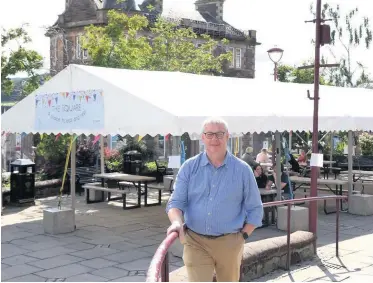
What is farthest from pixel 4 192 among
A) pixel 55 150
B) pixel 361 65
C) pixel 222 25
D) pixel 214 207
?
pixel 361 65

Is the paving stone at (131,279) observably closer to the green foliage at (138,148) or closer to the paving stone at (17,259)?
the paving stone at (17,259)

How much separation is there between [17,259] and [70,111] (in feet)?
9.53

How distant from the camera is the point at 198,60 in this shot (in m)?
22.0

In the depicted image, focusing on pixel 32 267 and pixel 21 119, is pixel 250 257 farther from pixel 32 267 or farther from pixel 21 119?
pixel 21 119

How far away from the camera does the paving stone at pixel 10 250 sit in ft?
27.1

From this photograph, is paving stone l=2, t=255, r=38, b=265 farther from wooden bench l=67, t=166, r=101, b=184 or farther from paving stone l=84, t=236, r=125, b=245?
wooden bench l=67, t=166, r=101, b=184

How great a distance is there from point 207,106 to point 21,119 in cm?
395

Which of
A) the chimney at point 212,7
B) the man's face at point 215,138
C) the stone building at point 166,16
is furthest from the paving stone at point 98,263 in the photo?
the chimney at point 212,7

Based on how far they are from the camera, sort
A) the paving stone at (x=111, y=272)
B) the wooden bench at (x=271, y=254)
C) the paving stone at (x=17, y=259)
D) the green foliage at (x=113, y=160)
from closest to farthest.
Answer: the wooden bench at (x=271, y=254), the paving stone at (x=111, y=272), the paving stone at (x=17, y=259), the green foliage at (x=113, y=160)

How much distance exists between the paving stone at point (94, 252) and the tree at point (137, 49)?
34.9ft

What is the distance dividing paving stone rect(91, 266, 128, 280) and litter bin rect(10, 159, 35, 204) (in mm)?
6357

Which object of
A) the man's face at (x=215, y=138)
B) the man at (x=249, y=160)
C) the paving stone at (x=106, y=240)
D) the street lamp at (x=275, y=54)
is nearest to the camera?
the man's face at (x=215, y=138)

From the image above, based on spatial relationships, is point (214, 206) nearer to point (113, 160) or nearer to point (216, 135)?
point (216, 135)

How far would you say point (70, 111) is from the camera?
32.1 feet
